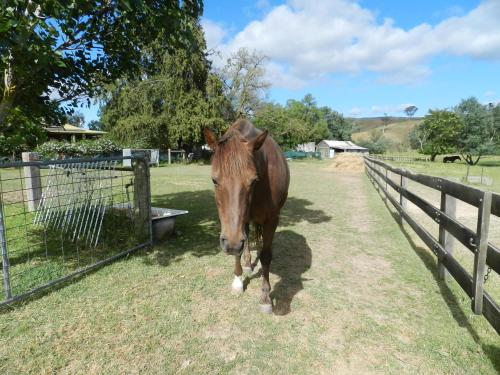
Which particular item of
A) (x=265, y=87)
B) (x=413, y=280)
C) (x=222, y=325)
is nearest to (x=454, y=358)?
A: (x=413, y=280)

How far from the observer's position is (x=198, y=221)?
7234 millimetres

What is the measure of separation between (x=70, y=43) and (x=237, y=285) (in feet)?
13.6

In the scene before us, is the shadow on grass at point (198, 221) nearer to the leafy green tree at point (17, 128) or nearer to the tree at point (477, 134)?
the leafy green tree at point (17, 128)

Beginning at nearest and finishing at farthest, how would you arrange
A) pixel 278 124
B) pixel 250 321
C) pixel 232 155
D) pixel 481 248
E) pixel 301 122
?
pixel 232 155, pixel 481 248, pixel 250 321, pixel 278 124, pixel 301 122

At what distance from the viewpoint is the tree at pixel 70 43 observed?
3.29 metres

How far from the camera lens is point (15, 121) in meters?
4.54

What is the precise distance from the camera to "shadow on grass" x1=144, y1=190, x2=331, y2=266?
521cm

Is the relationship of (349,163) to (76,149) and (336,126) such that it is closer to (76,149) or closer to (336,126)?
(76,149)

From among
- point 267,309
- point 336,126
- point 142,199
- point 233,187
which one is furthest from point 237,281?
point 336,126

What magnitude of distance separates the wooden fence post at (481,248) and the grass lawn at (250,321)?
46 centimetres

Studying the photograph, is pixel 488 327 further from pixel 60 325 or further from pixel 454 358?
pixel 60 325

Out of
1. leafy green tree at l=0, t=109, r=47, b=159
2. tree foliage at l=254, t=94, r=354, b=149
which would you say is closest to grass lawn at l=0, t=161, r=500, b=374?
leafy green tree at l=0, t=109, r=47, b=159

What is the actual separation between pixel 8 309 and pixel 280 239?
4.18 m

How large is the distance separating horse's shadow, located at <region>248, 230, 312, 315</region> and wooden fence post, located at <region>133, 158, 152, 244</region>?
2.19 metres
